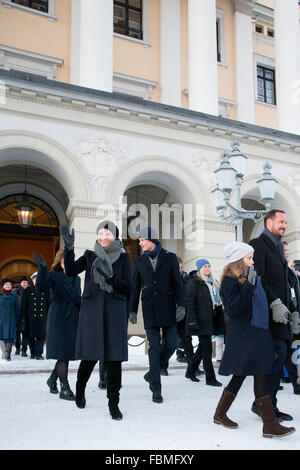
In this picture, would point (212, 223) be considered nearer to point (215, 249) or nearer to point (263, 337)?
point (215, 249)

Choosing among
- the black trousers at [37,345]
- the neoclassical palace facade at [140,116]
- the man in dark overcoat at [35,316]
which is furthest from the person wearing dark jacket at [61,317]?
the neoclassical palace facade at [140,116]

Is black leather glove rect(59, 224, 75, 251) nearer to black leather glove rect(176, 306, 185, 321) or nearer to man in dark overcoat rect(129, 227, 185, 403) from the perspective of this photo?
man in dark overcoat rect(129, 227, 185, 403)

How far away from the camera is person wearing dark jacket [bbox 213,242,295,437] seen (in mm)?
3861

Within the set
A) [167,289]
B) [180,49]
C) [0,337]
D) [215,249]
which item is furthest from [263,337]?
[180,49]

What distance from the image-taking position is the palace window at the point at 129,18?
20.4 m

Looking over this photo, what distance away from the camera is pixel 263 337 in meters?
3.96

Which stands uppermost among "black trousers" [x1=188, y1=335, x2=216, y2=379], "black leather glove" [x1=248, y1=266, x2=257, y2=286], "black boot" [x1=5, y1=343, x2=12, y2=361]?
"black leather glove" [x1=248, y1=266, x2=257, y2=286]

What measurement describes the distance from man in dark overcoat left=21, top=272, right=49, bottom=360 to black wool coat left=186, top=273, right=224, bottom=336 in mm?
4241

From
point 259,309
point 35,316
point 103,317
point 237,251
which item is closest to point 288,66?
point 35,316

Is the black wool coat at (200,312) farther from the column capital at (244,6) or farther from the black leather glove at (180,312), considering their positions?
the column capital at (244,6)

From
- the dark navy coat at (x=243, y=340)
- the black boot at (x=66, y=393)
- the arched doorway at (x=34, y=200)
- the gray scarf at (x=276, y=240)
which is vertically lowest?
the black boot at (x=66, y=393)

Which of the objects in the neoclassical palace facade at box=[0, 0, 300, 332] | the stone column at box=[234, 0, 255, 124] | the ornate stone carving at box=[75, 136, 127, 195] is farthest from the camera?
the stone column at box=[234, 0, 255, 124]

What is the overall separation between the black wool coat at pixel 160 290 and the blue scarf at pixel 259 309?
167cm

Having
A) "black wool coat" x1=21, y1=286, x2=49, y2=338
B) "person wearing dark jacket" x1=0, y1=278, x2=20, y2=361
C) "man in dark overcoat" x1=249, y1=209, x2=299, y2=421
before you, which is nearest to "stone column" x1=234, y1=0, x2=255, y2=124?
"black wool coat" x1=21, y1=286, x2=49, y2=338
